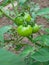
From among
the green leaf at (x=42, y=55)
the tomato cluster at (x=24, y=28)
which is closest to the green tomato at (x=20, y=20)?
the tomato cluster at (x=24, y=28)

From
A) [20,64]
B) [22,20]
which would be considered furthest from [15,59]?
[22,20]

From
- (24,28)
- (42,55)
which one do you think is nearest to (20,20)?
(24,28)

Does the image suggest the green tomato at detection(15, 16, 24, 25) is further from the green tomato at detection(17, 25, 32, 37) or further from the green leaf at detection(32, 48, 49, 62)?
the green leaf at detection(32, 48, 49, 62)

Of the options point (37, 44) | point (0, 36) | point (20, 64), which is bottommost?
point (37, 44)

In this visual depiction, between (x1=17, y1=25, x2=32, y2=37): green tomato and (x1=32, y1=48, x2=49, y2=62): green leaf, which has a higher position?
(x1=17, y1=25, x2=32, y2=37): green tomato

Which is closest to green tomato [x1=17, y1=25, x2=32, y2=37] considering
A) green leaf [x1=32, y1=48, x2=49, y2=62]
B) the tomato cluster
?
the tomato cluster

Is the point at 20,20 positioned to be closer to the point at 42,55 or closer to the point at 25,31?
the point at 25,31

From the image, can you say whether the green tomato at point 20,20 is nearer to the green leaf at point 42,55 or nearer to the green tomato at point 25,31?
the green tomato at point 25,31

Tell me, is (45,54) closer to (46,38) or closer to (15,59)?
(46,38)
